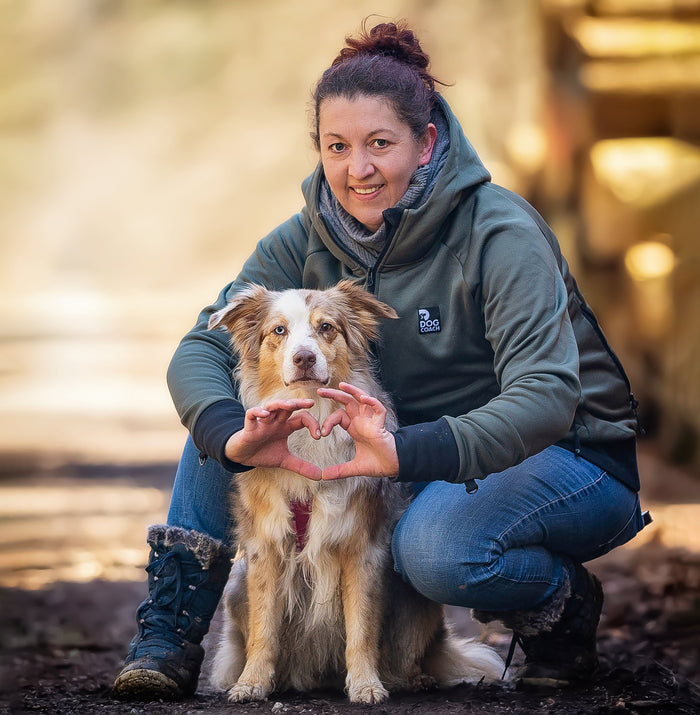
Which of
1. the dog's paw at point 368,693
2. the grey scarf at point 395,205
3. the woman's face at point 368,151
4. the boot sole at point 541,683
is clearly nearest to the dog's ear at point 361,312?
the grey scarf at point 395,205

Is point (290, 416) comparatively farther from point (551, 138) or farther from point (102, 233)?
point (102, 233)

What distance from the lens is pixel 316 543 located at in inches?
117

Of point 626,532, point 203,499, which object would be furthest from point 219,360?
point 626,532

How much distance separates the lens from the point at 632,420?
119 inches

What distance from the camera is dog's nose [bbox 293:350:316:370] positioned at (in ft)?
9.36

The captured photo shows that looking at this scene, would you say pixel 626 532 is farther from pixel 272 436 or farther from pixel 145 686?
pixel 145 686

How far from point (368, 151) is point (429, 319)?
51 cm

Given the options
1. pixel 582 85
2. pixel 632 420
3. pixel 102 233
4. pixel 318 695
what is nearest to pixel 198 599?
pixel 318 695

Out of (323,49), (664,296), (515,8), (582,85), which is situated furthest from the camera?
(323,49)

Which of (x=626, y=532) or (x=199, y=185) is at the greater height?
(x=199, y=185)

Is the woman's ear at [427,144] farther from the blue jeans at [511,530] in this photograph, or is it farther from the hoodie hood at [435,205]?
the blue jeans at [511,530]

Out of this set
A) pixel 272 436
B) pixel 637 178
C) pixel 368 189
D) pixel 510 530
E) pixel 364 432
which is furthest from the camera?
pixel 637 178

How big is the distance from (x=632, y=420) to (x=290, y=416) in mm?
1055

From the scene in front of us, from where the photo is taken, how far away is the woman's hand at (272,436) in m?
2.54
